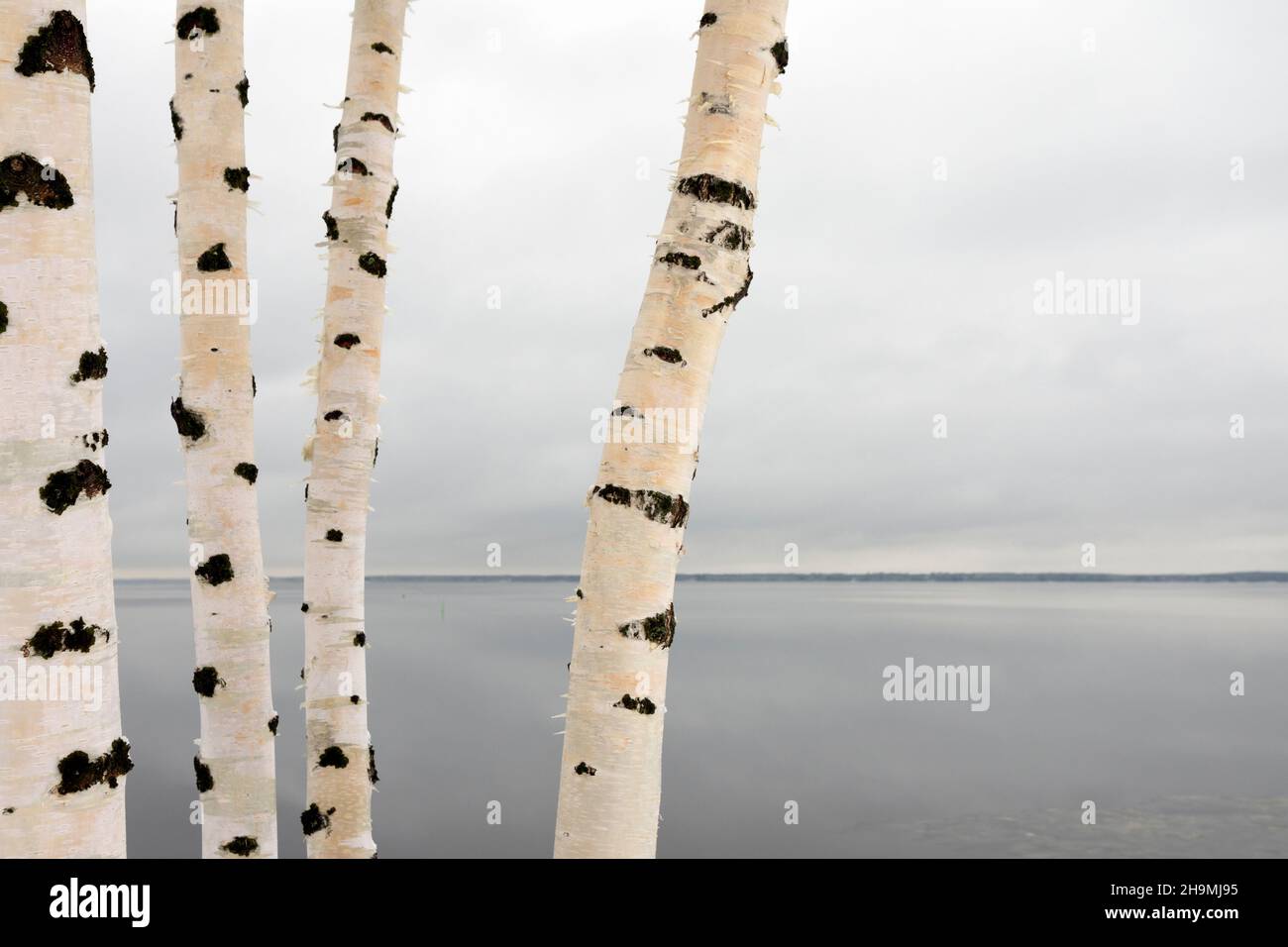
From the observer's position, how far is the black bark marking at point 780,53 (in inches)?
123

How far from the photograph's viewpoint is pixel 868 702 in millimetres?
50688

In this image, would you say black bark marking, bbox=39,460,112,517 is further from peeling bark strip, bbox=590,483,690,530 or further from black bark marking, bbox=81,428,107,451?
peeling bark strip, bbox=590,483,690,530

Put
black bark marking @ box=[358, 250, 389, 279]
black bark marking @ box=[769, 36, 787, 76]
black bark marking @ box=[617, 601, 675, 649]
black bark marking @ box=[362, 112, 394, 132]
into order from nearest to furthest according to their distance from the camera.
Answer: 1. black bark marking @ box=[617, 601, 675, 649]
2. black bark marking @ box=[769, 36, 787, 76]
3. black bark marking @ box=[358, 250, 389, 279]
4. black bark marking @ box=[362, 112, 394, 132]

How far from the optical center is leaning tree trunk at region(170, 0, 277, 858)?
209 inches

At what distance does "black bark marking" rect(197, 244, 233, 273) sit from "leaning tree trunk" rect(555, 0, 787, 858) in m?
3.83

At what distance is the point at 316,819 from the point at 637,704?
432cm

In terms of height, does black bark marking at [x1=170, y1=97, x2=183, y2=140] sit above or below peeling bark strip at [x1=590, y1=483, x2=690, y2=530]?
above

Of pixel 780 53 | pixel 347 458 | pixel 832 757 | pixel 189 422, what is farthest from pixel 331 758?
pixel 832 757

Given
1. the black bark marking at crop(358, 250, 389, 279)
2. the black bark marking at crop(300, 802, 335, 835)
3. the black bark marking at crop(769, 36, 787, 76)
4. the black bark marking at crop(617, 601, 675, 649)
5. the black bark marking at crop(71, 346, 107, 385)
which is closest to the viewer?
the black bark marking at crop(71, 346, 107, 385)

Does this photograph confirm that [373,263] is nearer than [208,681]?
No

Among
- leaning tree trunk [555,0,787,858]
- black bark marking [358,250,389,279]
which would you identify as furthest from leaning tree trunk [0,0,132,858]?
black bark marking [358,250,389,279]

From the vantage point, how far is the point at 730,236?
9.68ft

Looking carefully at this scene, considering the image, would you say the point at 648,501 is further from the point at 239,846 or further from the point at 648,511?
the point at 239,846
